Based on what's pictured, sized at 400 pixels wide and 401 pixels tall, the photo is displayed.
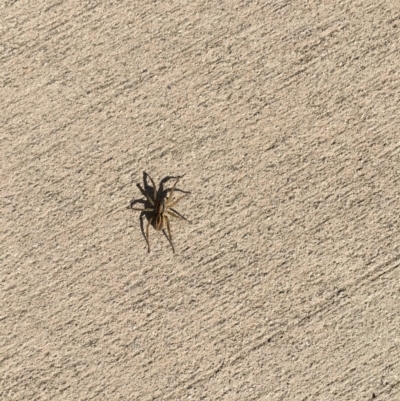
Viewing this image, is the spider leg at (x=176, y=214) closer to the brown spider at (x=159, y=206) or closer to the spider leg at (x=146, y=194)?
the brown spider at (x=159, y=206)

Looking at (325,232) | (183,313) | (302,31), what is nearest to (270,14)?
(302,31)

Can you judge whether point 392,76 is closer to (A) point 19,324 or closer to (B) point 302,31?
(B) point 302,31

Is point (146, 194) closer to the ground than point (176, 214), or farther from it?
farther from it

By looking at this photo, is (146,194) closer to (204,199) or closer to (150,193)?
(150,193)

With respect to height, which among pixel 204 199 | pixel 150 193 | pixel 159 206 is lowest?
pixel 204 199

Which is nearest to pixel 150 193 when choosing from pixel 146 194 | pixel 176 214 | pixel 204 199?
pixel 146 194

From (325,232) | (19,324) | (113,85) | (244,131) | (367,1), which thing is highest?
(113,85)
